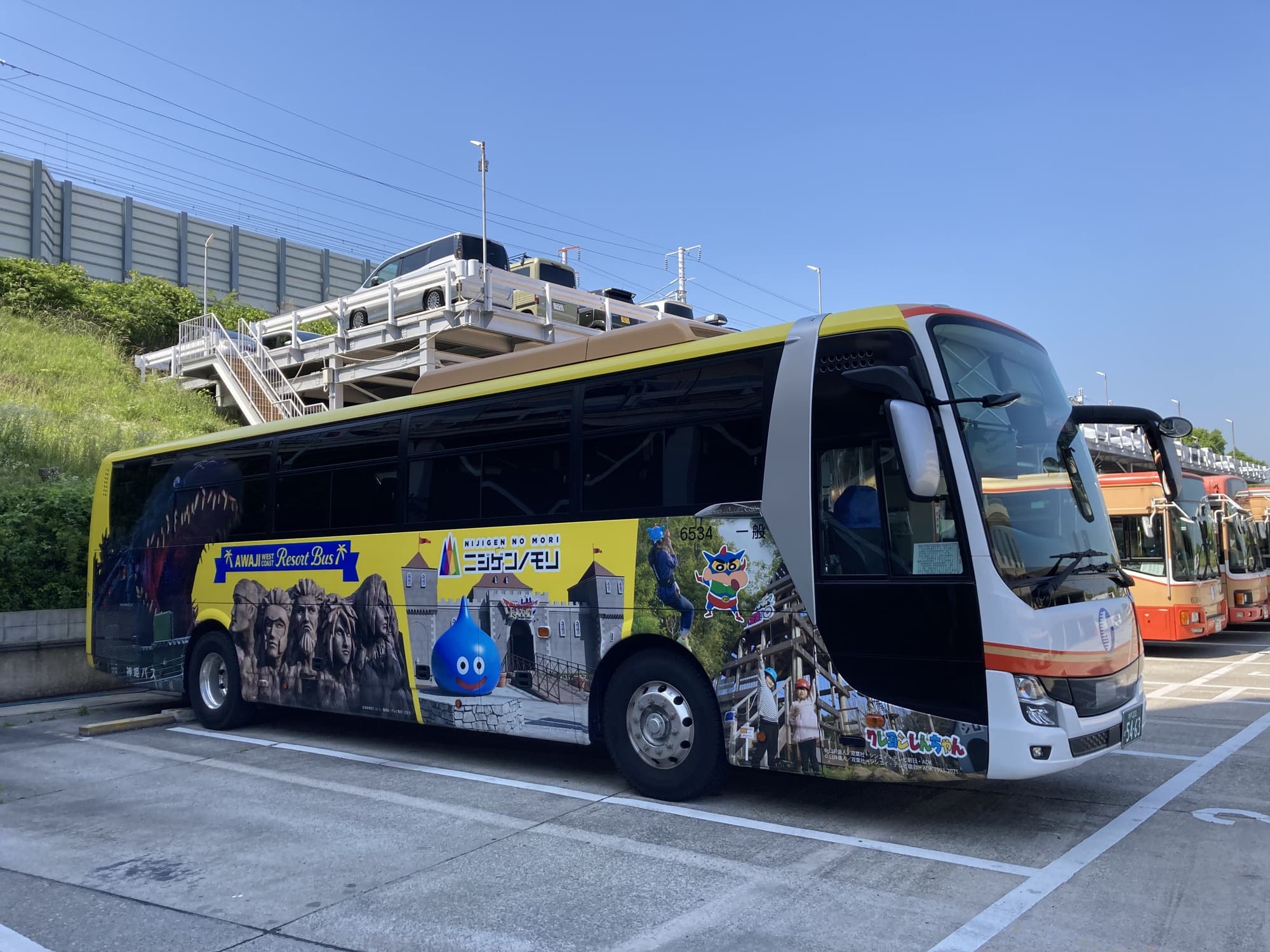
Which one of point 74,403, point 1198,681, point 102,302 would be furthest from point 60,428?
point 1198,681

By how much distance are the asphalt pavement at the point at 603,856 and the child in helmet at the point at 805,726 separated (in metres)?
0.46

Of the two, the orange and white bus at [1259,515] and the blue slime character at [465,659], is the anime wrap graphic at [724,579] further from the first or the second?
the orange and white bus at [1259,515]

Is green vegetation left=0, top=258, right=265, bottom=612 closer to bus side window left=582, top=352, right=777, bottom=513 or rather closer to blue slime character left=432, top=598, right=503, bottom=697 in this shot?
blue slime character left=432, top=598, right=503, bottom=697

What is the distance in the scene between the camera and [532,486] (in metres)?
7.97

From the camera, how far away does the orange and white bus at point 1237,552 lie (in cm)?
1933

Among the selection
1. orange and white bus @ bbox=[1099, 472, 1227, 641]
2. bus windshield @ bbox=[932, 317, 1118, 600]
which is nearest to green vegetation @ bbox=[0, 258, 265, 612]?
bus windshield @ bbox=[932, 317, 1118, 600]

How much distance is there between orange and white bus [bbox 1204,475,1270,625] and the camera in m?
19.3

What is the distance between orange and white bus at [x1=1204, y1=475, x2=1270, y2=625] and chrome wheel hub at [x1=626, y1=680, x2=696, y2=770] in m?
15.8

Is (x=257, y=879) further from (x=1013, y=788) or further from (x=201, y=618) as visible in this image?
(x=201, y=618)

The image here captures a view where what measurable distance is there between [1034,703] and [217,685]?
29.3ft

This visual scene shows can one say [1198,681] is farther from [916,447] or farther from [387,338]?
[387,338]

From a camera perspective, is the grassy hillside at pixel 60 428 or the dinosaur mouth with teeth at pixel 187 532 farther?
the grassy hillside at pixel 60 428

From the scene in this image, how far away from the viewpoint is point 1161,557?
1672 cm

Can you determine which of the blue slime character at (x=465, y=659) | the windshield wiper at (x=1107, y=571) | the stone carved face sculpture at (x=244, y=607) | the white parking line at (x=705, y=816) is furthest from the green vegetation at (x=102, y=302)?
the windshield wiper at (x=1107, y=571)
